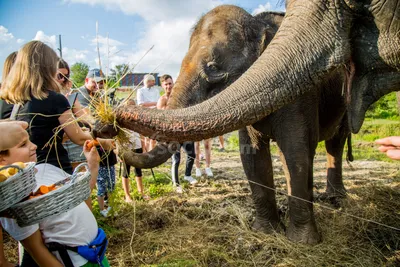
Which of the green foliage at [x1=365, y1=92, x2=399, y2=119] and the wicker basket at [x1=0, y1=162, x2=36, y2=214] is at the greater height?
the green foliage at [x1=365, y1=92, x2=399, y2=119]

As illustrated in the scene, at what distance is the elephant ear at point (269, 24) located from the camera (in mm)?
3777

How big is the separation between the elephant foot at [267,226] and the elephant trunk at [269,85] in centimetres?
256

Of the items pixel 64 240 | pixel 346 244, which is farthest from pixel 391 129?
pixel 64 240

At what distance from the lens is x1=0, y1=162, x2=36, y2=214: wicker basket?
1772 millimetres

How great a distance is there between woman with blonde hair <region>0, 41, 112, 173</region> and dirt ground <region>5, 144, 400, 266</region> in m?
1.35

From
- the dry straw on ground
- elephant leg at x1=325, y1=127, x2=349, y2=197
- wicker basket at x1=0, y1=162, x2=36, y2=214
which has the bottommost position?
the dry straw on ground

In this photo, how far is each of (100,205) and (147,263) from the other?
1731 mm

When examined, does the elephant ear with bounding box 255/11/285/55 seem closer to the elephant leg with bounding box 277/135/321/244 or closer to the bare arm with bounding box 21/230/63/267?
the elephant leg with bounding box 277/135/321/244

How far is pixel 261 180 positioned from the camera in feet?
14.8

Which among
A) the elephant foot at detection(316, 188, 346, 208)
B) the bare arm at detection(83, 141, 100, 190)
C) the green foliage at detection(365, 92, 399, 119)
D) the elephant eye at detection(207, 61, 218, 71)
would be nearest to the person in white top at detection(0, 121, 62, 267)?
the bare arm at detection(83, 141, 100, 190)

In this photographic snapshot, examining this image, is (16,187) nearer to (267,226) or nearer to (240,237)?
(240,237)

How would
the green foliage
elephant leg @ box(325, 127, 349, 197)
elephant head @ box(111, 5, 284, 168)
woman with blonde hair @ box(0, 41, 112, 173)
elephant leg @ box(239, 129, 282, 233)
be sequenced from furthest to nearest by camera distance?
the green foliage
elephant leg @ box(325, 127, 349, 197)
elephant leg @ box(239, 129, 282, 233)
elephant head @ box(111, 5, 284, 168)
woman with blonde hair @ box(0, 41, 112, 173)

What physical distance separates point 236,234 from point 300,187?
43.4 inches

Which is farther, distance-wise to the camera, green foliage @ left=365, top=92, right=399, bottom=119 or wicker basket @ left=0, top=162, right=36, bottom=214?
green foliage @ left=365, top=92, right=399, bottom=119
